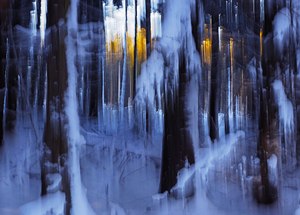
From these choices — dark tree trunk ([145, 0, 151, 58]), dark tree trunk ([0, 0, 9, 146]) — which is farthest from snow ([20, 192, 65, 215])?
dark tree trunk ([145, 0, 151, 58])

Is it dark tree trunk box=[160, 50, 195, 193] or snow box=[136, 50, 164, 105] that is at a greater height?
snow box=[136, 50, 164, 105]

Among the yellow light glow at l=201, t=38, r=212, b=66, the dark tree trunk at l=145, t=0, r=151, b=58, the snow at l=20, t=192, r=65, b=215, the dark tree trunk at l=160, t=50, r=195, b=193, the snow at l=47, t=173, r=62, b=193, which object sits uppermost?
the dark tree trunk at l=145, t=0, r=151, b=58

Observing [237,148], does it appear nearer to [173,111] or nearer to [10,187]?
[173,111]

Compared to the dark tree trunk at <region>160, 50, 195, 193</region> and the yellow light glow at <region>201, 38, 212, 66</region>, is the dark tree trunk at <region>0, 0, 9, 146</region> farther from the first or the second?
the yellow light glow at <region>201, 38, 212, 66</region>

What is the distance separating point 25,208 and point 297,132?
1.15 m

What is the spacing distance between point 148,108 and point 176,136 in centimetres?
16

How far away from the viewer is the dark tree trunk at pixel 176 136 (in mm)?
1898

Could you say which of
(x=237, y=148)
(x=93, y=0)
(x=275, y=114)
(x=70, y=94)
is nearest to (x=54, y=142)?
(x=70, y=94)

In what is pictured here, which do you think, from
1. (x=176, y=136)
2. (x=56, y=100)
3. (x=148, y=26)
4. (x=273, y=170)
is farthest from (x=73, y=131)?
(x=273, y=170)

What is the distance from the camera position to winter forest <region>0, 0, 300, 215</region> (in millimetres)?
1888

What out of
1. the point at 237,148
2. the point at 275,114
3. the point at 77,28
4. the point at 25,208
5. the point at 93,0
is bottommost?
the point at 25,208

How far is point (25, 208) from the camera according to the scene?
1871 millimetres

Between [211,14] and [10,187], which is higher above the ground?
[211,14]

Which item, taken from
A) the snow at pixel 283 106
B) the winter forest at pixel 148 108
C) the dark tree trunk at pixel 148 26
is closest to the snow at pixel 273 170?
the winter forest at pixel 148 108
